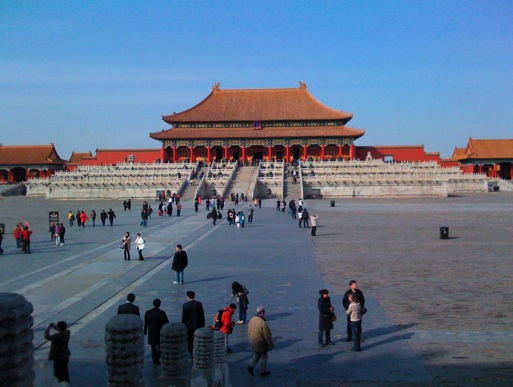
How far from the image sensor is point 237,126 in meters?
71.4

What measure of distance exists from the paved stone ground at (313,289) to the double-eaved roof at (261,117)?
1732 inches

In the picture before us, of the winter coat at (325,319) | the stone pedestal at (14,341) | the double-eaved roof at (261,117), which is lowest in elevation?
the winter coat at (325,319)

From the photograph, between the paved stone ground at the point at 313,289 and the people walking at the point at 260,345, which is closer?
the people walking at the point at 260,345

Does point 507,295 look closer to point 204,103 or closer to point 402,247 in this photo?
point 402,247

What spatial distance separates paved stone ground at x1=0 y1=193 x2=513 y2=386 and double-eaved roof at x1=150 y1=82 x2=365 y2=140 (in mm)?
43999

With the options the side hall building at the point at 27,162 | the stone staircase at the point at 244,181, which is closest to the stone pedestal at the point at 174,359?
the stone staircase at the point at 244,181

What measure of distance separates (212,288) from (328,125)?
195 ft

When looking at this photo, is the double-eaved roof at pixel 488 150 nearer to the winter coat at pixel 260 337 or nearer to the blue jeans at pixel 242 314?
the blue jeans at pixel 242 314

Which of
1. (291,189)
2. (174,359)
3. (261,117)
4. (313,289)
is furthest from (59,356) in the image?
(261,117)

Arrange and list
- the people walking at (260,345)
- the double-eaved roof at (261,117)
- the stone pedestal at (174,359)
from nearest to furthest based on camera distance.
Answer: the stone pedestal at (174,359)
the people walking at (260,345)
the double-eaved roof at (261,117)

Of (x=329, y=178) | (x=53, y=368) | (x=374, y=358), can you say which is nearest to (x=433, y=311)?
(x=374, y=358)

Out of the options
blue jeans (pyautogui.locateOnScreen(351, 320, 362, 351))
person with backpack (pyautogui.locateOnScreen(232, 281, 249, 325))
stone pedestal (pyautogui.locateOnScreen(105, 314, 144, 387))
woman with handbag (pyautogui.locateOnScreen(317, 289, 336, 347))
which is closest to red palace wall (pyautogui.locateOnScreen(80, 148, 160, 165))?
person with backpack (pyautogui.locateOnScreen(232, 281, 249, 325))

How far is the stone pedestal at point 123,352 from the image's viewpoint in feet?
17.4

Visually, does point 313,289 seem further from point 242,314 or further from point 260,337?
point 260,337
